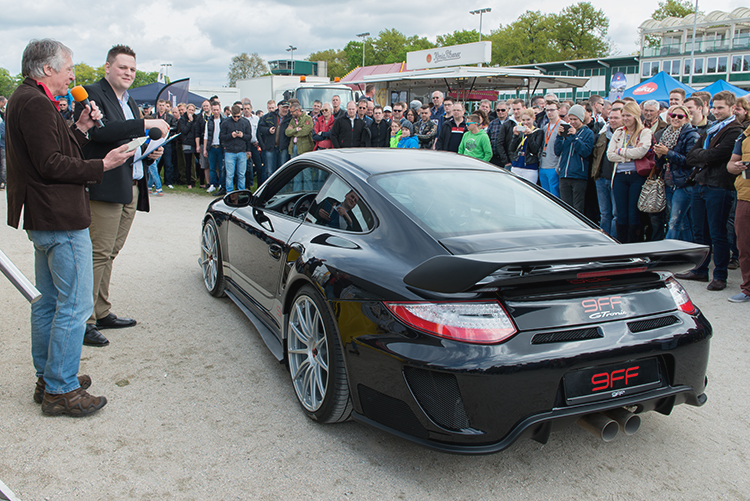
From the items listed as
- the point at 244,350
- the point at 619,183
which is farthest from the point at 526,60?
the point at 244,350

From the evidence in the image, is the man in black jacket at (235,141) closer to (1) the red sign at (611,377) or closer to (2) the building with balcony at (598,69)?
(1) the red sign at (611,377)

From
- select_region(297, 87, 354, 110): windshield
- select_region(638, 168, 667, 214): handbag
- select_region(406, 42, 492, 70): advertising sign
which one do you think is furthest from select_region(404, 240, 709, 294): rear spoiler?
select_region(406, 42, 492, 70): advertising sign

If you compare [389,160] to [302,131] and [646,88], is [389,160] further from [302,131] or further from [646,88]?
[646,88]

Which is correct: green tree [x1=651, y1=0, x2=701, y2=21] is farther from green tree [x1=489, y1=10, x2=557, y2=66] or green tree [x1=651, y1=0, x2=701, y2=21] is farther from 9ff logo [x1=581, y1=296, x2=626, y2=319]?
9ff logo [x1=581, y1=296, x2=626, y2=319]

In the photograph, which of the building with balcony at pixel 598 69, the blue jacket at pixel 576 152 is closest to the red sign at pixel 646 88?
the blue jacket at pixel 576 152

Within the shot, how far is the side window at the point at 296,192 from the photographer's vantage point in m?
3.53

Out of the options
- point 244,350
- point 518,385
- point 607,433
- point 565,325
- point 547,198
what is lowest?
point 244,350

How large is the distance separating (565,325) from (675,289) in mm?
780

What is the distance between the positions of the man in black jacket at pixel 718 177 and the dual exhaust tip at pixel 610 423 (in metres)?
4.08

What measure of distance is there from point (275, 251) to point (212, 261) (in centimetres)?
170

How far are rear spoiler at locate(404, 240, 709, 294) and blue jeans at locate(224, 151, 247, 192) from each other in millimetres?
10357

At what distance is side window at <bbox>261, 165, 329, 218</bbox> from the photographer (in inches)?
139

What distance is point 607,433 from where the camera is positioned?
7.50 ft

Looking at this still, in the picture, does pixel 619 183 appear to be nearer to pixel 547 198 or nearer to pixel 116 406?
pixel 547 198
